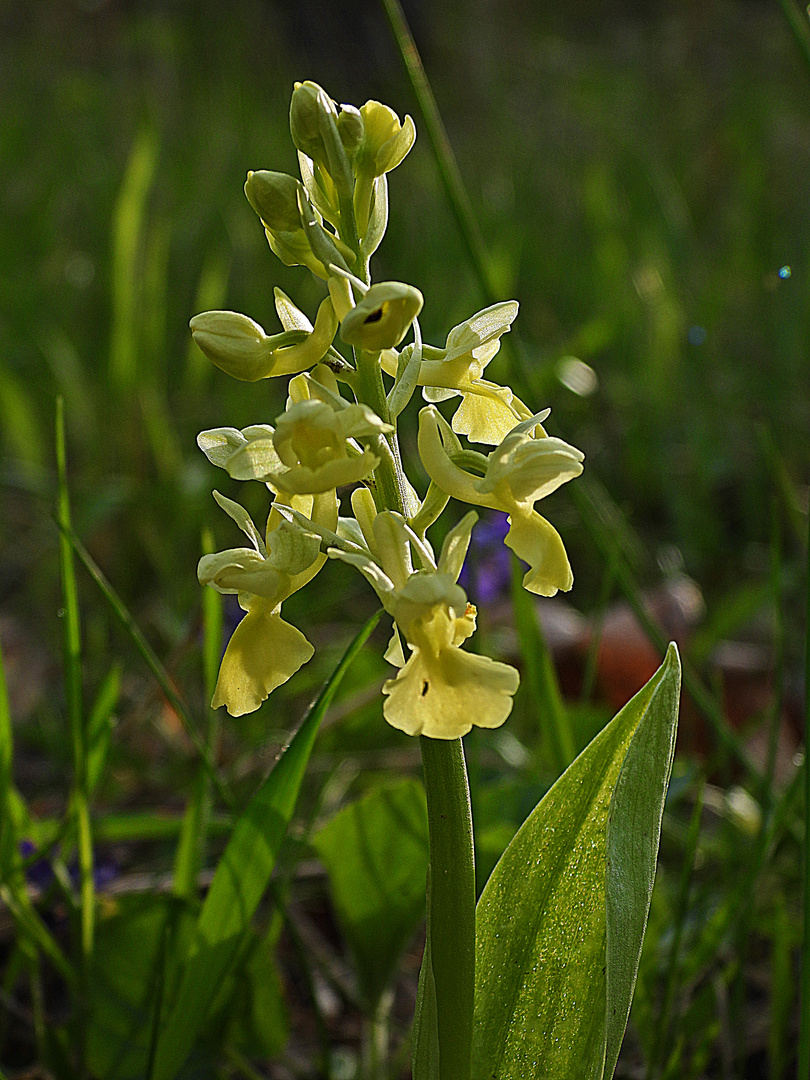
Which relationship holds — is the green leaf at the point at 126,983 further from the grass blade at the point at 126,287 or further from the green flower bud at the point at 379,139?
the grass blade at the point at 126,287

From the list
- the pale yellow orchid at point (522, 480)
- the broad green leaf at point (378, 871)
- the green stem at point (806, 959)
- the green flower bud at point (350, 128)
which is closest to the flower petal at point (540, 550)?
the pale yellow orchid at point (522, 480)

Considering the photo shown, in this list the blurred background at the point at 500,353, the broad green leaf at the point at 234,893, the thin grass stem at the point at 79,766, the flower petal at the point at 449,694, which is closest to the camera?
the flower petal at the point at 449,694

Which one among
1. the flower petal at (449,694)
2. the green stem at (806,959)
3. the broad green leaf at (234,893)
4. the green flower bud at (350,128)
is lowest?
the green stem at (806,959)

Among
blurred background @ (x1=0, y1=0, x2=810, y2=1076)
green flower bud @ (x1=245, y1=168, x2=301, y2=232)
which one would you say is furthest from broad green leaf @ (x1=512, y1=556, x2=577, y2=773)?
green flower bud @ (x1=245, y1=168, x2=301, y2=232)

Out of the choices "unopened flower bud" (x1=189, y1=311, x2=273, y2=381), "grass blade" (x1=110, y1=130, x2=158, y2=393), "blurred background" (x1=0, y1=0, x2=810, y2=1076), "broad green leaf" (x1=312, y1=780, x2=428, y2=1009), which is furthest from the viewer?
"grass blade" (x1=110, y1=130, x2=158, y2=393)

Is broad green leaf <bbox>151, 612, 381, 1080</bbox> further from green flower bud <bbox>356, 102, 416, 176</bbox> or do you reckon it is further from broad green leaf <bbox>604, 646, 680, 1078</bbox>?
green flower bud <bbox>356, 102, 416, 176</bbox>

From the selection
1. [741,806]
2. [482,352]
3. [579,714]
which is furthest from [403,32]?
[741,806]

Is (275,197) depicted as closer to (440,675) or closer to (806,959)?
(440,675)
